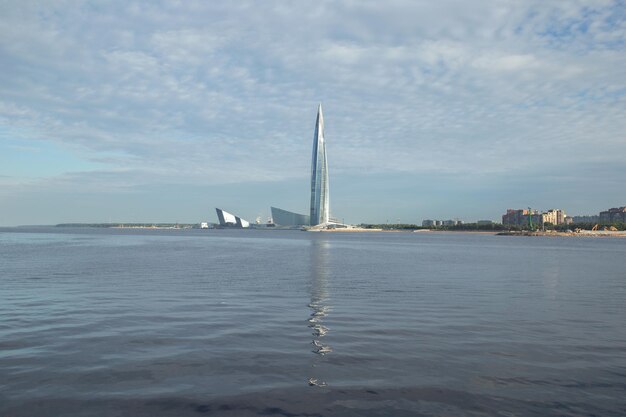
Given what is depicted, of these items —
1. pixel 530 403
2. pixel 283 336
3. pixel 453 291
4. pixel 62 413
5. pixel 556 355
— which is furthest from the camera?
pixel 453 291

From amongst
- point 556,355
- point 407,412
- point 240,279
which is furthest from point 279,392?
point 240,279

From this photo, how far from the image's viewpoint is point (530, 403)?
319 inches

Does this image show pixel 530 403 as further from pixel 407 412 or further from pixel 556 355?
pixel 556 355

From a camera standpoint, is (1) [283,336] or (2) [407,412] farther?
(1) [283,336]

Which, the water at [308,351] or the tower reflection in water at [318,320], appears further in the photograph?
the tower reflection in water at [318,320]

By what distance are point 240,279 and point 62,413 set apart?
1912cm

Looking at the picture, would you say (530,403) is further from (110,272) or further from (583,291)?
(110,272)

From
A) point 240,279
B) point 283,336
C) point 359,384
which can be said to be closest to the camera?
point 359,384

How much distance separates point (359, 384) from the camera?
29.3ft

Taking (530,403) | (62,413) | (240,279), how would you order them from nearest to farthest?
1. (62,413)
2. (530,403)
3. (240,279)

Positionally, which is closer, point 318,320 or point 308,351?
point 308,351

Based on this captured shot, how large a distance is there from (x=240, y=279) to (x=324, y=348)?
15.7 m

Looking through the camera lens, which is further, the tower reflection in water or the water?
the tower reflection in water

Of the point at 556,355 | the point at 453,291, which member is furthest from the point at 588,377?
the point at 453,291
